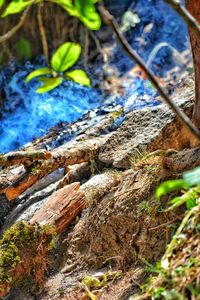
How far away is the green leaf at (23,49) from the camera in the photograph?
461 centimetres

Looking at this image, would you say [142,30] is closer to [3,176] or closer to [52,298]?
[3,176]

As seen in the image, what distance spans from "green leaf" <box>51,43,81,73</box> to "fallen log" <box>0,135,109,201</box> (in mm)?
1109

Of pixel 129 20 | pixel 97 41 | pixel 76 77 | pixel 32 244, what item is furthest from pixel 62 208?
pixel 129 20

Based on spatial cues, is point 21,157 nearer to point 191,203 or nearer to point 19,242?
point 19,242

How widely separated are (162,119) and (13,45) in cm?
266

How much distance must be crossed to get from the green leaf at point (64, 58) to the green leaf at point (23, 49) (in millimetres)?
3613

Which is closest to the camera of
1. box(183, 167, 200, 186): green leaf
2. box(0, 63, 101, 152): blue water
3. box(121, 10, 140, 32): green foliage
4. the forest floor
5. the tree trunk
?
box(183, 167, 200, 186): green leaf

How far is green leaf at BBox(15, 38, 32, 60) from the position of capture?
4.61 meters

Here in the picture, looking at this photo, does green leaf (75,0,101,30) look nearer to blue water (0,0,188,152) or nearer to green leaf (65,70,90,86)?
green leaf (65,70,90,86)

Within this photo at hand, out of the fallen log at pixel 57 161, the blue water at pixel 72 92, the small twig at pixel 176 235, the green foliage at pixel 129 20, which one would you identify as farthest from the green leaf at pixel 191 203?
the green foliage at pixel 129 20

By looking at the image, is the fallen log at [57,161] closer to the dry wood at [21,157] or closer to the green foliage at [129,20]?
the dry wood at [21,157]

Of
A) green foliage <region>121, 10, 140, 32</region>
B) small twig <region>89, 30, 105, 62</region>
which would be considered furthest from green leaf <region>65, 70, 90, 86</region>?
green foliage <region>121, 10, 140, 32</region>

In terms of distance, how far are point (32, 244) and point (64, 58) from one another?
0.95 m

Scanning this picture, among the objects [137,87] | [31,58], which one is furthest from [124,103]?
[31,58]
